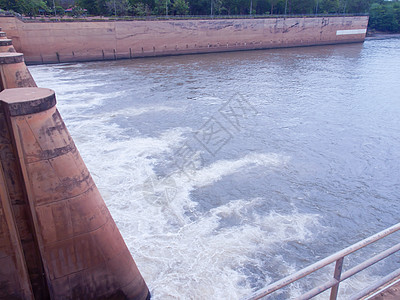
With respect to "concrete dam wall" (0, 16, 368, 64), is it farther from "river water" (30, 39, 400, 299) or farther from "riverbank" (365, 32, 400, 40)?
"river water" (30, 39, 400, 299)

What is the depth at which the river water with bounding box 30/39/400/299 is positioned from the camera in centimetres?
793

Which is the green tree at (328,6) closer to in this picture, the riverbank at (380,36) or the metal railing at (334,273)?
the riverbank at (380,36)

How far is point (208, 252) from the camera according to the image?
811cm

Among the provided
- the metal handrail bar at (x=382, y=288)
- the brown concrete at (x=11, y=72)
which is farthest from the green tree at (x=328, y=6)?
the metal handrail bar at (x=382, y=288)

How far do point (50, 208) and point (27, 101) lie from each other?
59.8 inches

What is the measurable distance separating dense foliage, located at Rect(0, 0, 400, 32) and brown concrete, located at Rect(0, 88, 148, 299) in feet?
133

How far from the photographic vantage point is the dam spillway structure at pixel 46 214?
4.74 m

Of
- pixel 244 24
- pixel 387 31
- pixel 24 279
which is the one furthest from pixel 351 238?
pixel 387 31

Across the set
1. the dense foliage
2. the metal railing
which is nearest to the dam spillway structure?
the metal railing

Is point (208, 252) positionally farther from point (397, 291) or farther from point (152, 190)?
point (397, 291)

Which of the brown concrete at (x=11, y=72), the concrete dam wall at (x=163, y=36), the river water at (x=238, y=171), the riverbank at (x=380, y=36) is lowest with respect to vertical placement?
the riverbank at (x=380, y=36)

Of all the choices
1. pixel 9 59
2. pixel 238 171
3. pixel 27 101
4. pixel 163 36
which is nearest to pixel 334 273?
pixel 27 101

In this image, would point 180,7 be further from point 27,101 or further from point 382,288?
point 382,288

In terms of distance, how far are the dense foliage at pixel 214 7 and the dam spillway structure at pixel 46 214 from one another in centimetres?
4071
